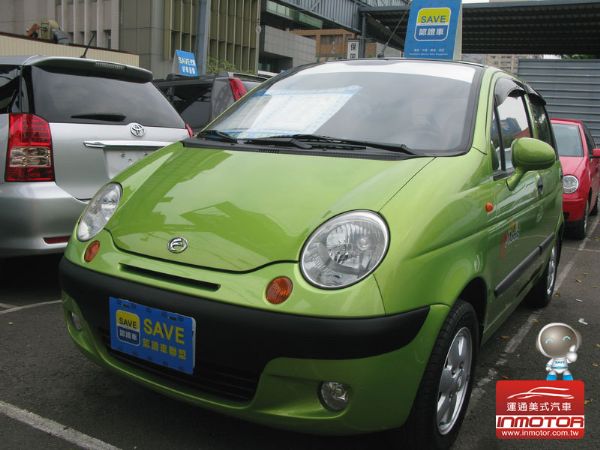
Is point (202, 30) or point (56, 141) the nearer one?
point (56, 141)

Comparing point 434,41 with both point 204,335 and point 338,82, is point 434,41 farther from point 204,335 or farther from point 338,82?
point 204,335

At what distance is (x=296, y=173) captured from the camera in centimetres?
238

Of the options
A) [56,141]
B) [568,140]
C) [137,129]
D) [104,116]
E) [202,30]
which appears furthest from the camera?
[202,30]

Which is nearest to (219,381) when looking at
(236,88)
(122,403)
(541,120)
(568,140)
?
(122,403)

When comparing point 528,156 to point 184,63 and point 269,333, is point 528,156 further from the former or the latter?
point 184,63

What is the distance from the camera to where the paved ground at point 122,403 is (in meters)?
2.34

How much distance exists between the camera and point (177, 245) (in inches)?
85.3

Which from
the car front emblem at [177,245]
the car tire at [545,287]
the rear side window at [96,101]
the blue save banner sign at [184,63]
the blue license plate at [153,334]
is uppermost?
the blue save banner sign at [184,63]

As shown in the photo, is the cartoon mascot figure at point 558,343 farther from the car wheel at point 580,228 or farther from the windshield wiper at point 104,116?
the car wheel at point 580,228

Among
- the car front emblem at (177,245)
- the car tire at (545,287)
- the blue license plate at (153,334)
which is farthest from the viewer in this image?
the car tire at (545,287)

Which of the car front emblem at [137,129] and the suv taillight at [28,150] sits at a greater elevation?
the car front emblem at [137,129]

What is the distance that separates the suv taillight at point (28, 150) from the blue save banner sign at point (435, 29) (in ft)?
33.7

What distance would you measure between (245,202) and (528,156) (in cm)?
143

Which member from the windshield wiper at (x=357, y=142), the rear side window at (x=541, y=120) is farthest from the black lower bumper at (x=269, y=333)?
the rear side window at (x=541, y=120)
